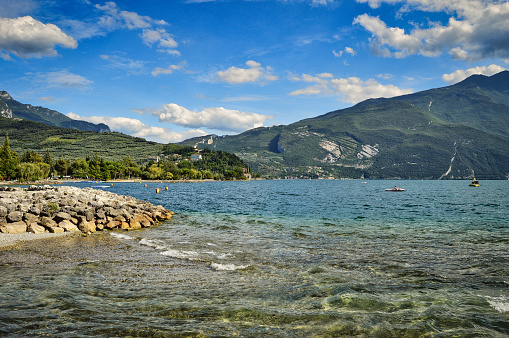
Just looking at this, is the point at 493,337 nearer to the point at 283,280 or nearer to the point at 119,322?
the point at 283,280

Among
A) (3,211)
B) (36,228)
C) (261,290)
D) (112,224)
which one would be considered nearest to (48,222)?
(36,228)

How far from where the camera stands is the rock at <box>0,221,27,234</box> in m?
19.1

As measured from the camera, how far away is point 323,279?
38.1 feet

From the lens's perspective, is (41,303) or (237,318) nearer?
(237,318)

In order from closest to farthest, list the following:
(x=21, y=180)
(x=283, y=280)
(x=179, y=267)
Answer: (x=283, y=280), (x=179, y=267), (x=21, y=180)

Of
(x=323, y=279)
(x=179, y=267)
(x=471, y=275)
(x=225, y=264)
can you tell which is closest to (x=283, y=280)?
(x=323, y=279)

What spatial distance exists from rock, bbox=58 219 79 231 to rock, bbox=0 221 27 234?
7.08 feet

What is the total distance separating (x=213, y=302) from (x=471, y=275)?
10838 mm

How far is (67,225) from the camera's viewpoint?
71.6ft

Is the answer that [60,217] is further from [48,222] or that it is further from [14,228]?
[14,228]

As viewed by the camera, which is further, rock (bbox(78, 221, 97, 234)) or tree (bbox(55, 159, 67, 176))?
tree (bbox(55, 159, 67, 176))

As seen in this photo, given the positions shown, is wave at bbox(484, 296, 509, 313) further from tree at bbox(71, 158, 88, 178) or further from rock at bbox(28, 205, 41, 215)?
tree at bbox(71, 158, 88, 178)

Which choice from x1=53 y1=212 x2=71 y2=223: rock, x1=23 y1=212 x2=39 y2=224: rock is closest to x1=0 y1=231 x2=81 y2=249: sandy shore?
x1=53 y1=212 x2=71 y2=223: rock

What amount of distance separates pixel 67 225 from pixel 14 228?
3.11m
